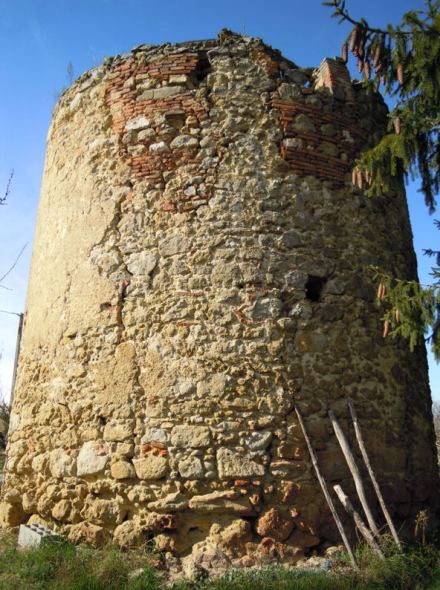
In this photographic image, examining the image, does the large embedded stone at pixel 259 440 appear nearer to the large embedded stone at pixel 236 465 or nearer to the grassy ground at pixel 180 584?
the large embedded stone at pixel 236 465

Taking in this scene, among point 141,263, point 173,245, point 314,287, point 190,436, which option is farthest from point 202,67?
point 190,436

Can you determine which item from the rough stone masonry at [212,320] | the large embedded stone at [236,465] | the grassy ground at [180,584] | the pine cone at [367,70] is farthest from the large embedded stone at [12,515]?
the pine cone at [367,70]

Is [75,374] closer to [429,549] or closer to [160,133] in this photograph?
[160,133]

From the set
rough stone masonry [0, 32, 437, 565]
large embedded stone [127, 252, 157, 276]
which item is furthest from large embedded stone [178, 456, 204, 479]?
large embedded stone [127, 252, 157, 276]

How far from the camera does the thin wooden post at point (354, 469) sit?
437cm

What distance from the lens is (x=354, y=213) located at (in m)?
5.59

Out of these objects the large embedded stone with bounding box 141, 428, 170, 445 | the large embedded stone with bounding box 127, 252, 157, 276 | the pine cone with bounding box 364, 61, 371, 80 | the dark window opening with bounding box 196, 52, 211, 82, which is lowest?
the large embedded stone with bounding box 141, 428, 170, 445

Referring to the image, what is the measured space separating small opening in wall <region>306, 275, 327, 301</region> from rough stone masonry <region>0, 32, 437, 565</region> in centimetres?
2

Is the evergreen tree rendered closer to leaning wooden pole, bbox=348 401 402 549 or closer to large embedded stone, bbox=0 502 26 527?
leaning wooden pole, bbox=348 401 402 549

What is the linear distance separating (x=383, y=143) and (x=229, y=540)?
3.43 meters

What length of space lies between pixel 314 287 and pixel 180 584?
2692mm

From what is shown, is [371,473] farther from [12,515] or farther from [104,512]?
[12,515]

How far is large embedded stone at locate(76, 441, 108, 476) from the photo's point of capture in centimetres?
484

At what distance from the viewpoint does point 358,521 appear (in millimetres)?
4359
